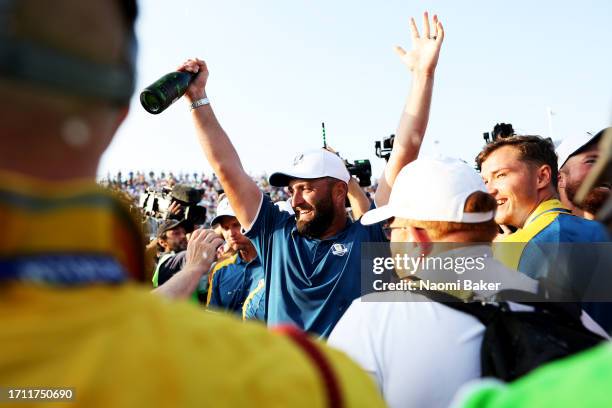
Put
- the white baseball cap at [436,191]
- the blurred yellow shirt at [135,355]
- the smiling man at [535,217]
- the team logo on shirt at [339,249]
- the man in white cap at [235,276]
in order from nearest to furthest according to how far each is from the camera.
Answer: the blurred yellow shirt at [135,355] < the white baseball cap at [436,191] < the smiling man at [535,217] < the team logo on shirt at [339,249] < the man in white cap at [235,276]

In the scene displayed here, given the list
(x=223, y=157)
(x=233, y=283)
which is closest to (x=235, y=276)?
(x=233, y=283)

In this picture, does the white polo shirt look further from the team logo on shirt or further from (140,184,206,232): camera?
(140,184,206,232): camera

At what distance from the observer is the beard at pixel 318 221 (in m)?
3.61

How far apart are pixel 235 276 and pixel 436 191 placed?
3.13 meters

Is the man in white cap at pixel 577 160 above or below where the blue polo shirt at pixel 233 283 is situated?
above

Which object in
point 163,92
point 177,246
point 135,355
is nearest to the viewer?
point 135,355

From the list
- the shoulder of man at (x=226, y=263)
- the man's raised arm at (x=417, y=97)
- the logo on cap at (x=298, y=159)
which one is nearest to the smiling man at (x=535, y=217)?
the man's raised arm at (x=417, y=97)

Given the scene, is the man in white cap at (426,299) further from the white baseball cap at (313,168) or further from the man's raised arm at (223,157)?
the white baseball cap at (313,168)

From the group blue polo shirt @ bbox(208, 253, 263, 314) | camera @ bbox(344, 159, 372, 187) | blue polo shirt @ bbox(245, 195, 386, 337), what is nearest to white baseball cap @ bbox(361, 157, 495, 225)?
blue polo shirt @ bbox(245, 195, 386, 337)

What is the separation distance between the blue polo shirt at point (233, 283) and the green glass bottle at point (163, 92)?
1.94 m

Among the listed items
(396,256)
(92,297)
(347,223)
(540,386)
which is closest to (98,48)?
(92,297)

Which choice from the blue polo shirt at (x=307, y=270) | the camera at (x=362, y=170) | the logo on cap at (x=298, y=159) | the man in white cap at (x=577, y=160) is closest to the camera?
the blue polo shirt at (x=307, y=270)

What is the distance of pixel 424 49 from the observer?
3.32 metres

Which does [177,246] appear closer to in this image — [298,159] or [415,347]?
[298,159]
